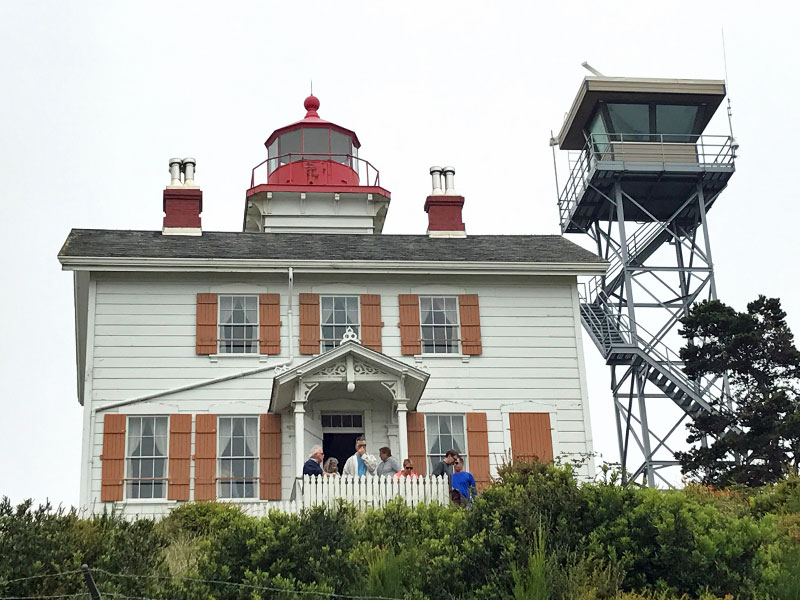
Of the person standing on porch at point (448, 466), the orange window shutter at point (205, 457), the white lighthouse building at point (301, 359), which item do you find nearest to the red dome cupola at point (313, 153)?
the white lighthouse building at point (301, 359)

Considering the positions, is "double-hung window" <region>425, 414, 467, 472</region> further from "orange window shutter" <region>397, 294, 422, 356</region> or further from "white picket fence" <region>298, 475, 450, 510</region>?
"white picket fence" <region>298, 475, 450, 510</region>

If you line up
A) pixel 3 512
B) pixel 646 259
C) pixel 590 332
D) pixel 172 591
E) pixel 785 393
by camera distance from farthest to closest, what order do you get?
1. pixel 646 259
2. pixel 590 332
3. pixel 785 393
4. pixel 3 512
5. pixel 172 591

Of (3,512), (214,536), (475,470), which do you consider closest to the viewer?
(3,512)

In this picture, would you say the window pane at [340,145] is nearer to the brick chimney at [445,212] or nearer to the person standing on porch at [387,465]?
the brick chimney at [445,212]

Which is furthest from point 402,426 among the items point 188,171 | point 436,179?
point 188,171

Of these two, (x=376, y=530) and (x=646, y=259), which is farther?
(x=646, y=259)

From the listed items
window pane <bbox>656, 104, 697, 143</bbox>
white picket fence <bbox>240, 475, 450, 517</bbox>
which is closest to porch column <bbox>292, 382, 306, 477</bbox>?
white picket fence <bbox>240, 475, 450, 517</bbox>

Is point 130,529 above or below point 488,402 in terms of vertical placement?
below

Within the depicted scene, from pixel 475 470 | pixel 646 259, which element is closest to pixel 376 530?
pixel 475 470

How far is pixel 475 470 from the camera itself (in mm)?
24844

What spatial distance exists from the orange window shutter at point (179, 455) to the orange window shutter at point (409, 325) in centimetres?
462

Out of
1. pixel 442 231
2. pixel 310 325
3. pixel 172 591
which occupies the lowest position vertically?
pixel 172 591

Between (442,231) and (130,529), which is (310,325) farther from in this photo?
(130,529)

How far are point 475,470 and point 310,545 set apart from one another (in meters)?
9.33
